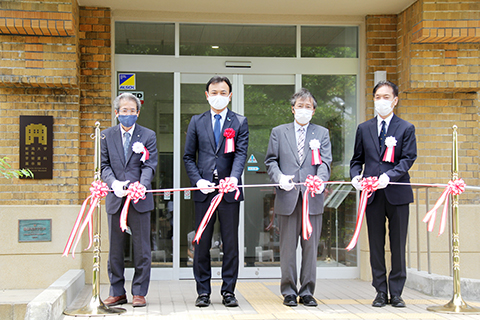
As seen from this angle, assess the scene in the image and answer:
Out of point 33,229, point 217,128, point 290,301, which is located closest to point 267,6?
point 217,128

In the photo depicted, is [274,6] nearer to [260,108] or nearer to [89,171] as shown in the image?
[260,108]

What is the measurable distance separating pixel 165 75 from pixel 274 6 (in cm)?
160

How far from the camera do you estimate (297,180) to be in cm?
465

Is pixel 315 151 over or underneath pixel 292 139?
underneath

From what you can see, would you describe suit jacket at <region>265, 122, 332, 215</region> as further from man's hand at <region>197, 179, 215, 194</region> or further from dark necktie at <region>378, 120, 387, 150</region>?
man's hand at <region>197, 179, 215, 194</region>

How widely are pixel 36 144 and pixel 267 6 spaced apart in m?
3.18

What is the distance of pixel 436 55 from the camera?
6.15 m

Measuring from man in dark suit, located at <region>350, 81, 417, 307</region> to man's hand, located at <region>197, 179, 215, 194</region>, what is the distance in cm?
128

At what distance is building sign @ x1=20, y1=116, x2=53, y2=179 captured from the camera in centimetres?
590

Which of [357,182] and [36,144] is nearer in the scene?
[357,182]

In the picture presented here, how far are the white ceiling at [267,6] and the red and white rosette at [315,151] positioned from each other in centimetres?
226

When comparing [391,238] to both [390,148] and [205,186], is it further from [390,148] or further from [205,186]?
[205,186]

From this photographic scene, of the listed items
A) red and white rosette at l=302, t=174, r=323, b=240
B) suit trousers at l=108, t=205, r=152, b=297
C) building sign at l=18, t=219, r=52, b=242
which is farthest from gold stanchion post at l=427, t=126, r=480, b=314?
building sign at l=18, t=219, r=52, b=242

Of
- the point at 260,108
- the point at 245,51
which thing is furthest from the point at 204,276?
the point at 245,51
